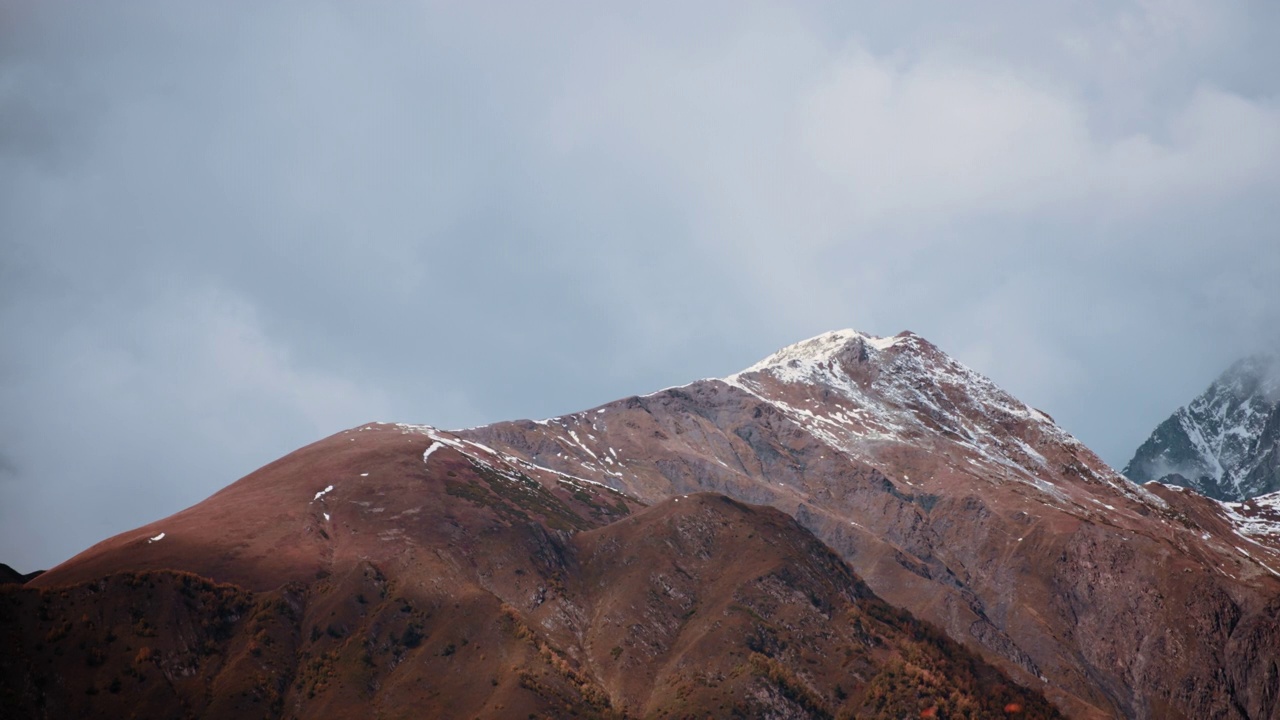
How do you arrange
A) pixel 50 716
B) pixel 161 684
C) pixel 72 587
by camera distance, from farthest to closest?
pixel 72 587
pixel 161 684
pixel 50 716

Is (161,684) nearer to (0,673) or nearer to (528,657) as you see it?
(0,673)

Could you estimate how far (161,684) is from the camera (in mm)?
178750

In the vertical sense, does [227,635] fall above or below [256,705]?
above

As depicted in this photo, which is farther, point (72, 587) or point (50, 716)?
point (72, 587)

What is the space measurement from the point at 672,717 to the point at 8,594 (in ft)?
407

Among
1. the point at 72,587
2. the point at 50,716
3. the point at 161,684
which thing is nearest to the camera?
the point at 50,716

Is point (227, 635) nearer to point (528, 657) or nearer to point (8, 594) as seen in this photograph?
point (8, 594)

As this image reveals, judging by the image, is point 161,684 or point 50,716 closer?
point 50,716

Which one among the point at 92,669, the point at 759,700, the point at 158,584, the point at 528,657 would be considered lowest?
the point at 759,700

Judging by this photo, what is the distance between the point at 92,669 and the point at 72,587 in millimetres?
22411

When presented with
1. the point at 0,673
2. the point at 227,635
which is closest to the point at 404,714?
the point at 227,635

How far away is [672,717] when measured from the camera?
19312cm

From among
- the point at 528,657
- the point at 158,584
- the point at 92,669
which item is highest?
the point at 158,584

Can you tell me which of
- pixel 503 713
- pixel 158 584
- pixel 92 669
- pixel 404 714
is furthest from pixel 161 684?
pixel 503 713
